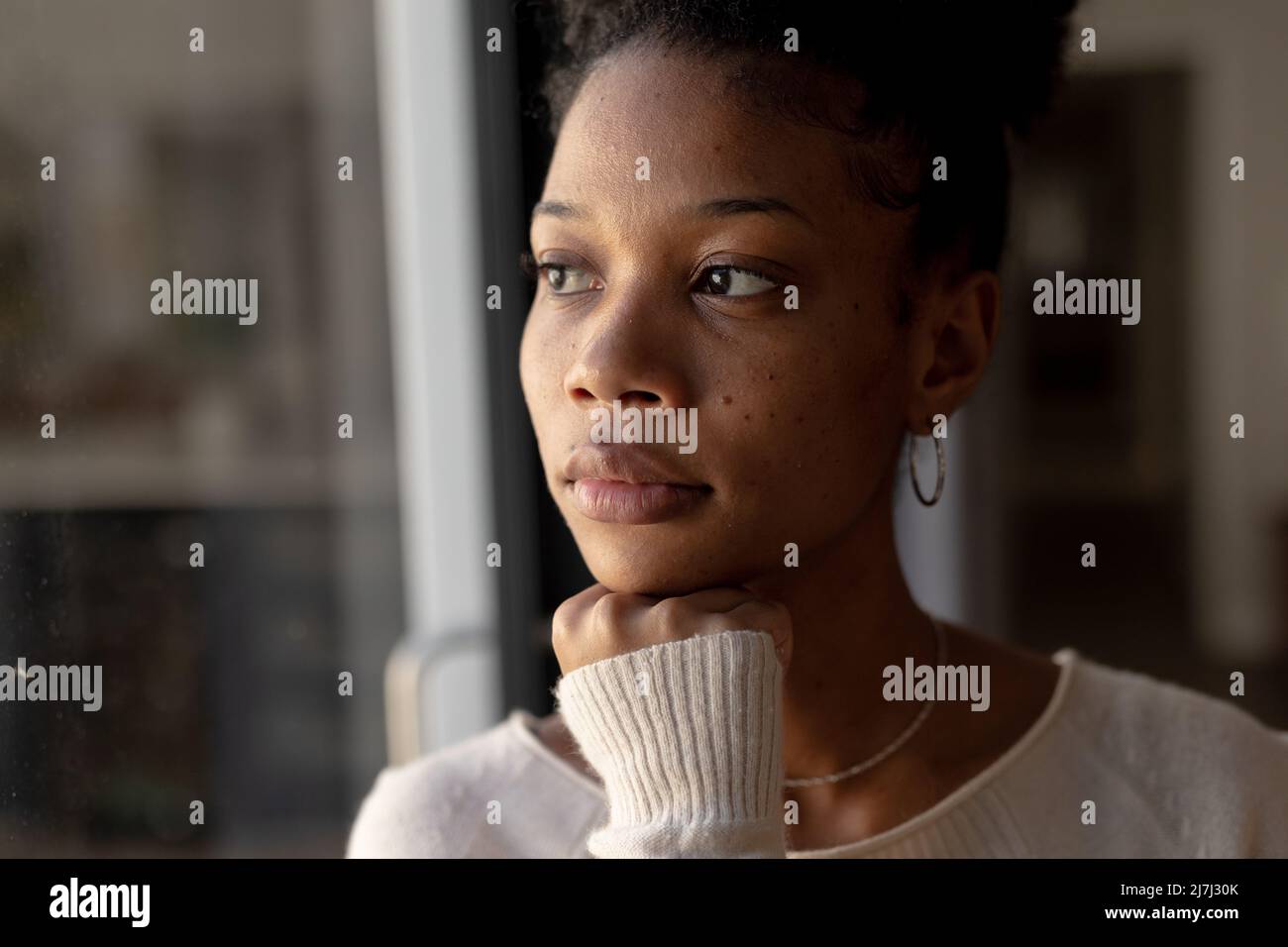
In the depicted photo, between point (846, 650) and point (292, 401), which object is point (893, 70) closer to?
point (846, 650)

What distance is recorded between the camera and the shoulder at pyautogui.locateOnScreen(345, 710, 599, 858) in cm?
79

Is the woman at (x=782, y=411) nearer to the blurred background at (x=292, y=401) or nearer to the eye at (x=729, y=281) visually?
the eye at (x=729, y=281)

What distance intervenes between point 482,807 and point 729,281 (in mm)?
398

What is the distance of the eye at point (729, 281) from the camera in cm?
63

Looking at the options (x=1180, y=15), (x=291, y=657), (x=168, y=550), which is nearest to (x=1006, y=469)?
(x=1180, y=15)

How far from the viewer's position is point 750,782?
1.97 feet

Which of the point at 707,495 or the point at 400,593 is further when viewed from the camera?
the point at 400,593

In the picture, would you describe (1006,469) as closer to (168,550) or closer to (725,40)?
(168,550)

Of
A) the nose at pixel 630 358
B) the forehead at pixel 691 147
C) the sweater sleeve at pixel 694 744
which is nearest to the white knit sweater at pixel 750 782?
the sweater sleeve at pixel 694 744

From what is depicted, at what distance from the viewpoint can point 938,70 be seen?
0.68 metres

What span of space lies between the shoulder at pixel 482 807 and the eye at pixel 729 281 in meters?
0.36

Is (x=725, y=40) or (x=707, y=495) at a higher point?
(x=725, y=40)
